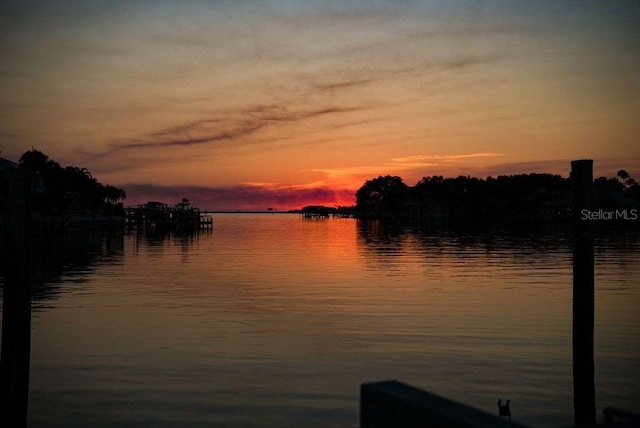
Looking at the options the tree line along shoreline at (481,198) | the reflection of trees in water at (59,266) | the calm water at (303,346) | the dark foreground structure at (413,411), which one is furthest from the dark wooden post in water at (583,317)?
the tree line along shoreline at (481,198)

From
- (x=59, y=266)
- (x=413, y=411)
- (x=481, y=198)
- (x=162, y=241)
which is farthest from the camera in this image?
(x=481, y=198)

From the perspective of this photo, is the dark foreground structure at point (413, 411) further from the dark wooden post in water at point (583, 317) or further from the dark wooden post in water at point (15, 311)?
the dark wooden post in water at point (583, 317)

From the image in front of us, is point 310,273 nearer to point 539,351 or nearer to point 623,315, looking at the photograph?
point 623,315

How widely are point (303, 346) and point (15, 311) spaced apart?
782 cm

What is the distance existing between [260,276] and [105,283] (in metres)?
7.72

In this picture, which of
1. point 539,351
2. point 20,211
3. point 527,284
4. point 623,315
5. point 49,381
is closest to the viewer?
point 20,211

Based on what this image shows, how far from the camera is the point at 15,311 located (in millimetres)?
8477

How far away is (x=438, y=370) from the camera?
12656mm

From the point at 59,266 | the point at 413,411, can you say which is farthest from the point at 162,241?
the point at 413,411

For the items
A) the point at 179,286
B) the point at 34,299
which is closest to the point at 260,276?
the point at 179,286

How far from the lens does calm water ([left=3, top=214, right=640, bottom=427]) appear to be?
10.5m

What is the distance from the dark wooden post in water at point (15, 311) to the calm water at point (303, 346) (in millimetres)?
1372

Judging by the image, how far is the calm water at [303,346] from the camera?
10.5 metres

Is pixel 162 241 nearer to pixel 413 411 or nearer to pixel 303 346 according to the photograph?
pixel 303 346
